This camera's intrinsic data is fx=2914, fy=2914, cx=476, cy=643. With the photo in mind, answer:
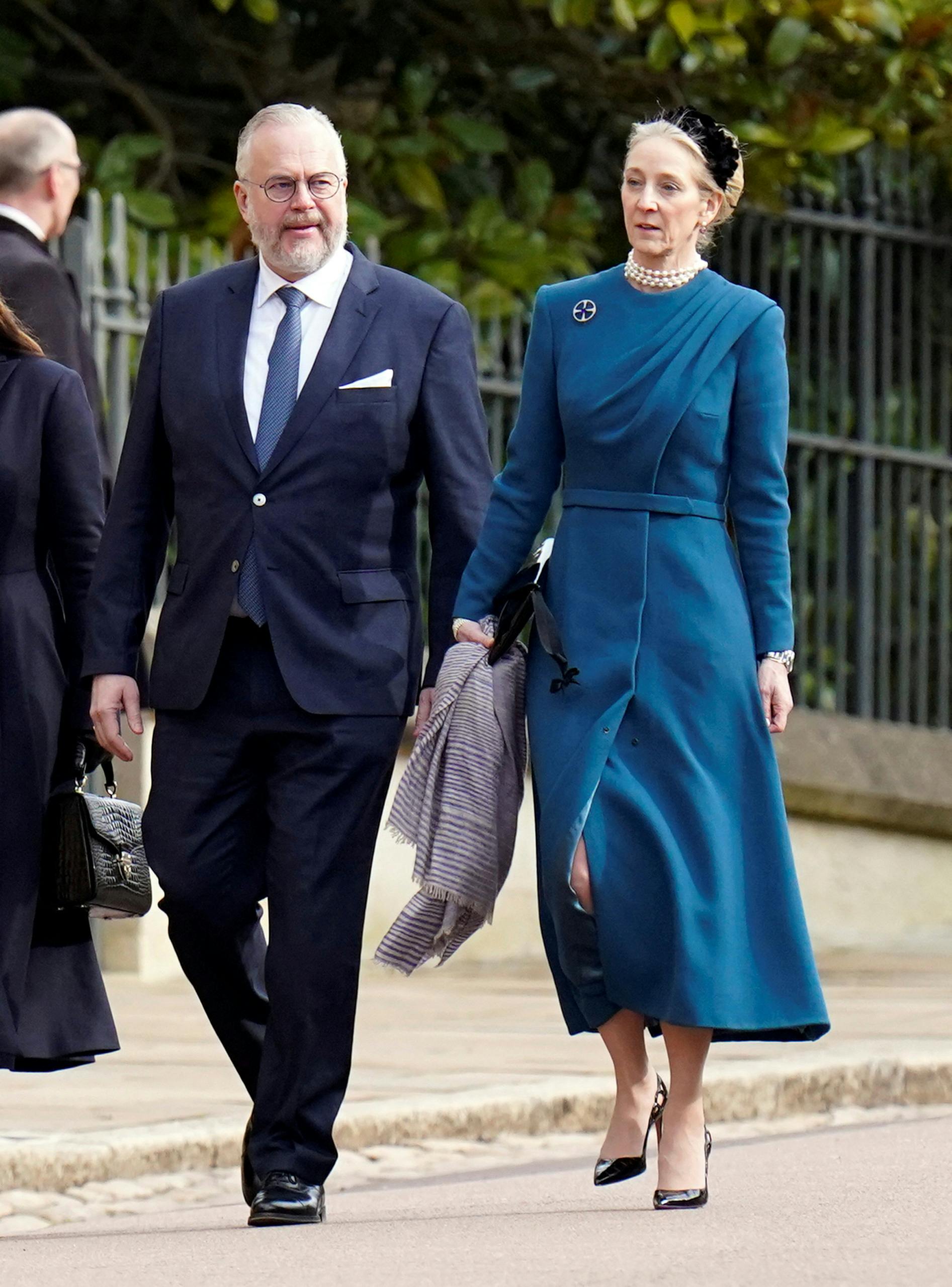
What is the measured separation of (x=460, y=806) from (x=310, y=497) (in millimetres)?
618

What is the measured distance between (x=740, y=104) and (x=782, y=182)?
23.7 inches

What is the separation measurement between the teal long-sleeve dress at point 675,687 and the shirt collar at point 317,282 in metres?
0.48

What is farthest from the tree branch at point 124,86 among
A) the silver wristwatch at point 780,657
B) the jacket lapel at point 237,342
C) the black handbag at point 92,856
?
the silver wristwatch at point 780,657

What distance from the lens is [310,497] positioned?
5.25 metres

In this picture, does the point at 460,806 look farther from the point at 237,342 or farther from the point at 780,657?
the point at 237,342

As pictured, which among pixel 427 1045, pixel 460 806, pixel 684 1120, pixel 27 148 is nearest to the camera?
pixel 684 1120

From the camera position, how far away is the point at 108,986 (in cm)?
885

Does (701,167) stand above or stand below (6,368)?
above

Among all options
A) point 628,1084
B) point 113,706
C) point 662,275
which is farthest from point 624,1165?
point 662,275

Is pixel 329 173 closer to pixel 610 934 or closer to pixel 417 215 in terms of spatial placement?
pixel 610 934

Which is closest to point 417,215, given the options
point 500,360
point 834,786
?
point 500,360

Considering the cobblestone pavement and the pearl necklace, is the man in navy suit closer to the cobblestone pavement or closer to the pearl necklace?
the pearl necklace

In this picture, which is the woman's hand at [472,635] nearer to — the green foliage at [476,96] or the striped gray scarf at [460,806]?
the striped gray scarf at [460,806]

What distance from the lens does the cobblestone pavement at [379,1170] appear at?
5812mm
